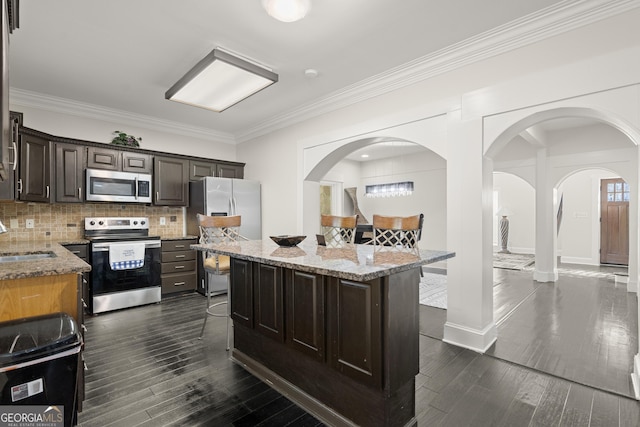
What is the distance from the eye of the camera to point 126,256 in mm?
3998

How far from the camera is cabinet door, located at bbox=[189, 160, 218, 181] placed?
16.2ft

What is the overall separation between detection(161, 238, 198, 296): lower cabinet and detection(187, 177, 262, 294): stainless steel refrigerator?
13 cm

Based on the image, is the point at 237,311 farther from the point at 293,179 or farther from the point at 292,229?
the point at 293,179

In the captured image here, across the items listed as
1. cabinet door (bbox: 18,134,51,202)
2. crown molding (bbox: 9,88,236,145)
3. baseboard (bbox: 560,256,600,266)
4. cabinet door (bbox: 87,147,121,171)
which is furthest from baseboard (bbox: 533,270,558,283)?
cabinet door (bbox: 18,134,51,202)

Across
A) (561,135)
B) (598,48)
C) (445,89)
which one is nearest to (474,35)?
(445,89)

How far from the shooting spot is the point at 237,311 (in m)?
2.54

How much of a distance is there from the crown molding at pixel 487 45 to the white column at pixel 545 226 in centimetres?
405

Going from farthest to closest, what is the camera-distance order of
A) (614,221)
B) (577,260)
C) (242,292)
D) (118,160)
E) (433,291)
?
(577,260), (614,221), (433,291), (118,160), (242,292)

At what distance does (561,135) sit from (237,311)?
6.44 metres

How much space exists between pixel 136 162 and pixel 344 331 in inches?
161

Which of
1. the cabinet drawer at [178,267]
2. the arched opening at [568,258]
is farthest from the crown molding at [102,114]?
the arched opening at [568,258]

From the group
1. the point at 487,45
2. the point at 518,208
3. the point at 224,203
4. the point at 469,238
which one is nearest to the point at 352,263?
the point at 469,238

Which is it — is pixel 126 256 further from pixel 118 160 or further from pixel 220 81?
pixel 220 81

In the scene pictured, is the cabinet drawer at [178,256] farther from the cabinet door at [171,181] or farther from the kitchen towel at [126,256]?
the cabinet door at [171,181]
